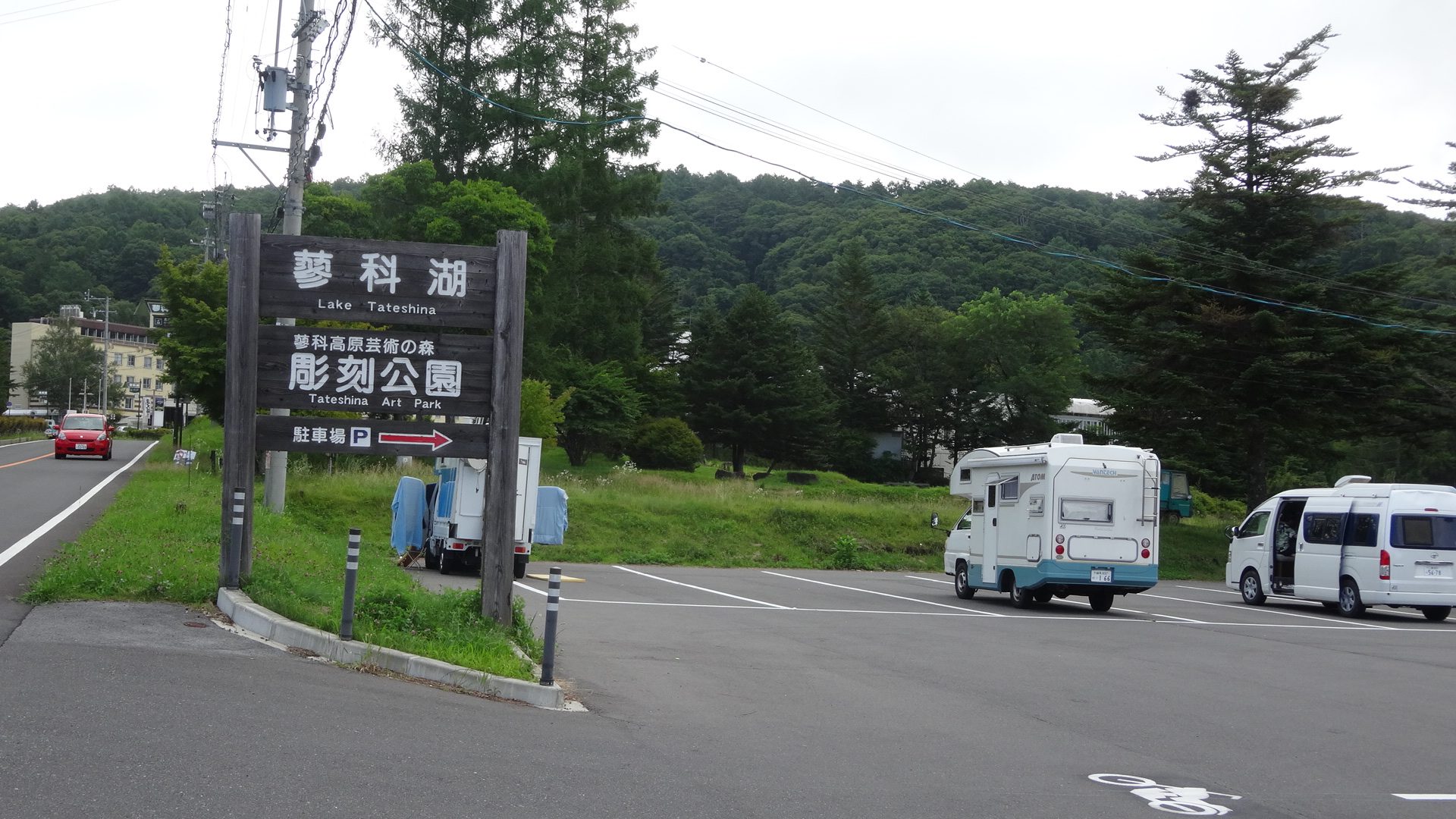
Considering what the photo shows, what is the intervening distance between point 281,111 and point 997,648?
1732 centimetres

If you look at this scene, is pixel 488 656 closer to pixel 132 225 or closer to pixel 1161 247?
pixel 1161 247

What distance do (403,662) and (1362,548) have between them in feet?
59.7

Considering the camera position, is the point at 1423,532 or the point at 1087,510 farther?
the point at 1423,532

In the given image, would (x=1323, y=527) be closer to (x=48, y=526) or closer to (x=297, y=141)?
(x=297, y=141)

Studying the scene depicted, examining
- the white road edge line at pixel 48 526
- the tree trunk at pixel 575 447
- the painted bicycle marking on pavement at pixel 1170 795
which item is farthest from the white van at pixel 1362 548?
the tree trunk at pixel 575 447

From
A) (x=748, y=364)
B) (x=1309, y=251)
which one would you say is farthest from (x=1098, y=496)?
(x=748, y=364)

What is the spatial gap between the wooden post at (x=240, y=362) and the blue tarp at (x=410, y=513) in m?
9.83

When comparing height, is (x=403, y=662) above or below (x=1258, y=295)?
below

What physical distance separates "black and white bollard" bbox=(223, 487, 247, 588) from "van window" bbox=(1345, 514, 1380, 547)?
61.2 feet

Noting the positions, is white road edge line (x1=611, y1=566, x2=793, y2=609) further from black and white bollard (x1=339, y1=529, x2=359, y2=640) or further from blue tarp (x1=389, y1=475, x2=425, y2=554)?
black and white bollard (x1=339, y1=529, x2=359, y2=640)

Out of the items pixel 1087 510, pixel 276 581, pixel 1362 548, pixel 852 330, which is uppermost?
pixel 852 330

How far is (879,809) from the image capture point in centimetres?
614

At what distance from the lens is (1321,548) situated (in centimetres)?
2134

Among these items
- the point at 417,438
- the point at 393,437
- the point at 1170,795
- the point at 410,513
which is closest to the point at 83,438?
the point at 410,513
